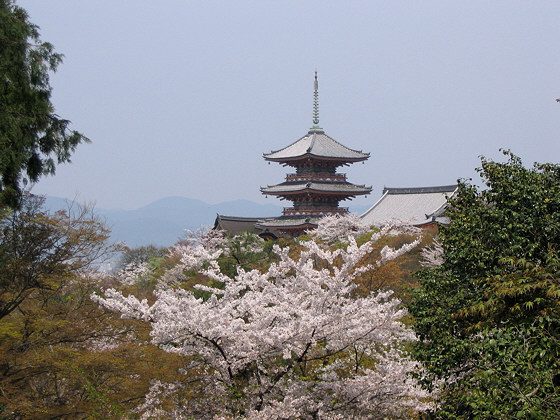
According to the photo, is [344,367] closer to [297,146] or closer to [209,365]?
[209,365]

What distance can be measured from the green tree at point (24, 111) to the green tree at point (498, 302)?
648 centimetres

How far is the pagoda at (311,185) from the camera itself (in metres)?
39.0

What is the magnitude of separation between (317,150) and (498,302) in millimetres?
32941

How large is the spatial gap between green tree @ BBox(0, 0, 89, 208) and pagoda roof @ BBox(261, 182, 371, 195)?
2664 centimetres

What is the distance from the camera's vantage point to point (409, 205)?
37562 millimetres

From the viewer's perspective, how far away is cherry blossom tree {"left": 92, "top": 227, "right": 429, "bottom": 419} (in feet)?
30.3

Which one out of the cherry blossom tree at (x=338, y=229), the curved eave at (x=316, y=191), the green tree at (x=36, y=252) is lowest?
the green tree at (x=36, y=252)

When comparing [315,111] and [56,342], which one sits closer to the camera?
[56,342]

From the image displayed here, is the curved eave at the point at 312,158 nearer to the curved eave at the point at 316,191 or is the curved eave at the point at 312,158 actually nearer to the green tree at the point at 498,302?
the curved eave at the point at 316,191

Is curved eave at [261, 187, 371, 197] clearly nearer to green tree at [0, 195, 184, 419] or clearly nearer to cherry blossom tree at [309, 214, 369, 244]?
cherry blossom tree at [309, 214, 369, 244]

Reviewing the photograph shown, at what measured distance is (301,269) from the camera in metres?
10.1

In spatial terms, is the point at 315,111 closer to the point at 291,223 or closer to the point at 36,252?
the point at 291,223

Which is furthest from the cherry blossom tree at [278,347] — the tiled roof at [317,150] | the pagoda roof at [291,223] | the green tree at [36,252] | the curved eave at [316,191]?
the tiled roof at [317,150]

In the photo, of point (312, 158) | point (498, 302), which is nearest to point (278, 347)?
point (498, 302)
